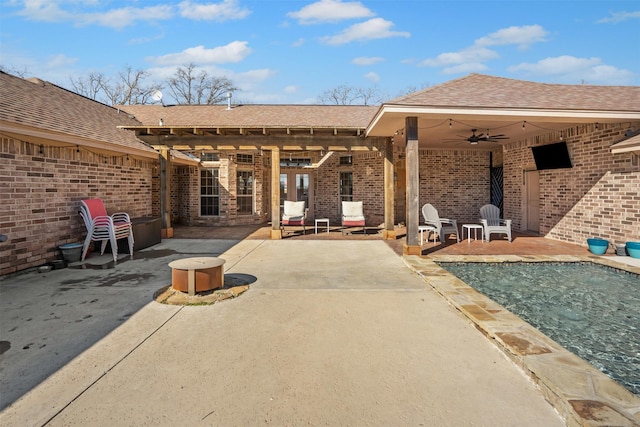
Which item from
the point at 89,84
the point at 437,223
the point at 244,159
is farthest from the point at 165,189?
the point at 89,84

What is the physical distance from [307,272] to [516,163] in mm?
8511

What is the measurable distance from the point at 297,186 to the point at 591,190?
9.31m

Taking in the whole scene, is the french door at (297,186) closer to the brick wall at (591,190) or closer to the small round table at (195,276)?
the brick wall at (591,190)

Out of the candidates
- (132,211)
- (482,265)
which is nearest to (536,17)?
(482,265)

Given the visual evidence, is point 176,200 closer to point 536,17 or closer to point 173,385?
point 173,385

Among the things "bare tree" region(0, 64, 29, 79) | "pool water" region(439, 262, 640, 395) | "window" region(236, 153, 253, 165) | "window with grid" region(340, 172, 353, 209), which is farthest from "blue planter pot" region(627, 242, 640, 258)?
"bare tree" region(0, 64, 29, 79)

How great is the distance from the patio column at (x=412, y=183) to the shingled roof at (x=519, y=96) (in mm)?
554

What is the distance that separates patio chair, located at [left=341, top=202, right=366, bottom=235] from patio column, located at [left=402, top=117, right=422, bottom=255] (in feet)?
10.9

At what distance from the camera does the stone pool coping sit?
1740mm

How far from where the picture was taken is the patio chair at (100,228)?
6016 mm

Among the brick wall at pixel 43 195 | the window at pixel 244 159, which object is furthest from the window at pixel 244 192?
the brick wall at pixel 43 195

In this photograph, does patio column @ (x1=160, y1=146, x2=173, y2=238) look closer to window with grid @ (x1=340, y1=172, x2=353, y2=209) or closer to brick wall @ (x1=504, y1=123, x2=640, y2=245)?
window with grid @ (x1=340, y1=172, x2=353, y2=209)

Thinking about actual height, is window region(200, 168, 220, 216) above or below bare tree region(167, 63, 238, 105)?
below

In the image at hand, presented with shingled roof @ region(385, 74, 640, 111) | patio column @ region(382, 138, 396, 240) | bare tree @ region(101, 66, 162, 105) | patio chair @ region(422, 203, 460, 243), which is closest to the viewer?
shingled roof @ region(385, 74, 640, 111)
